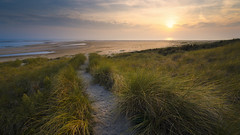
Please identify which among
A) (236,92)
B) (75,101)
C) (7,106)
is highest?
(236,92)

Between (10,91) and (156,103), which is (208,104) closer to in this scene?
(156,103)

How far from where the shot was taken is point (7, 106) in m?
3.28

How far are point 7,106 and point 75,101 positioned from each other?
239 centimetres

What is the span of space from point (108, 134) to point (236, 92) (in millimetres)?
3551

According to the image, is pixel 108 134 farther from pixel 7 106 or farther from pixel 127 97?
pixel 7 106

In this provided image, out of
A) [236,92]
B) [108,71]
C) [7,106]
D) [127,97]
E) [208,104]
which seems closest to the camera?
[208,104]

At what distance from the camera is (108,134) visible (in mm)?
2141

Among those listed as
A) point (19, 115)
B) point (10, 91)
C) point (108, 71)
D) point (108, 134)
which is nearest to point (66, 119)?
point (108, 134)

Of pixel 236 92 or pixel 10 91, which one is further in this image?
pixel 10 91

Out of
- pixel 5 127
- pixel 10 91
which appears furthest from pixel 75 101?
pixel 10 91

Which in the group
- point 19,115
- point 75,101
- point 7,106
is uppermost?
point 75,101

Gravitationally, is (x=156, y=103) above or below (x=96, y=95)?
above

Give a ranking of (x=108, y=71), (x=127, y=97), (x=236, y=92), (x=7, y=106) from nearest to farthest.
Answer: (x=127, y=97) → (x=236, y=92) → (x=7, y=106) → (x=108, y=71)

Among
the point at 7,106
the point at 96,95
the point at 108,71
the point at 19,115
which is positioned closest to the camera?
the point at 19,115
